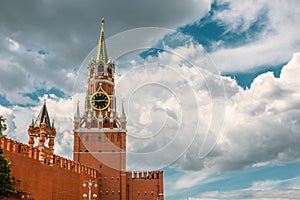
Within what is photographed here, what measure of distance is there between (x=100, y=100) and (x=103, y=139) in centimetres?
704

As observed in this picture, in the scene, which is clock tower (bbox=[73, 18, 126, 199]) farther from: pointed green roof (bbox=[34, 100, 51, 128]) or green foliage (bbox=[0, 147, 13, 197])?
green foliage (bbox=[0, 147, 13, 197])

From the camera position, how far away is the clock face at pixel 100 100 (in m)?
59.0

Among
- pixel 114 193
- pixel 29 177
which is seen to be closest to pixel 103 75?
pixel 114 193

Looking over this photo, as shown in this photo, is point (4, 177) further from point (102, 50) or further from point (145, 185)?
point (102, 50)

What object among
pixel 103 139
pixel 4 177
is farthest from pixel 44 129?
pixel 4 177

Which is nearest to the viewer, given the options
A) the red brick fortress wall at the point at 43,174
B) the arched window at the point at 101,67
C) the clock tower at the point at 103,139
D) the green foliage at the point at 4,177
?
the green foliage at the point at 4,177

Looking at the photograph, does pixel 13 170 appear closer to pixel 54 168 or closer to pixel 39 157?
pixel 39 157

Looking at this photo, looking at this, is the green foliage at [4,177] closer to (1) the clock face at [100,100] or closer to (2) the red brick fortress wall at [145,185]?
(2) the red brick fortress wall at [145,185]

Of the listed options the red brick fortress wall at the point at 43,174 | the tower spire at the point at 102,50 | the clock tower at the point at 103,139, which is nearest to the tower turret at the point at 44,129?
the red brick fortress wall at the point at 43,174

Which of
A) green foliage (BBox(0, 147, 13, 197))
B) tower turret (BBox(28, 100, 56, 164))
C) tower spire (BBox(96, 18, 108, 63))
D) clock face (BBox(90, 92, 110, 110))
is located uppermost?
tower spire (BBox(96, 18, 108, 63))

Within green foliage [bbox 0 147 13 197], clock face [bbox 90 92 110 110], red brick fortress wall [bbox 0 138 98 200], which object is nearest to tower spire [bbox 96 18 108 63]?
clock face [bbox 90 92 110 110]

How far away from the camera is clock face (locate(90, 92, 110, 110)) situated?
194 feet

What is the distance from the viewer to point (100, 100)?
59.4 m

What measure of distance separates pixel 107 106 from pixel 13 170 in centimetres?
2869
